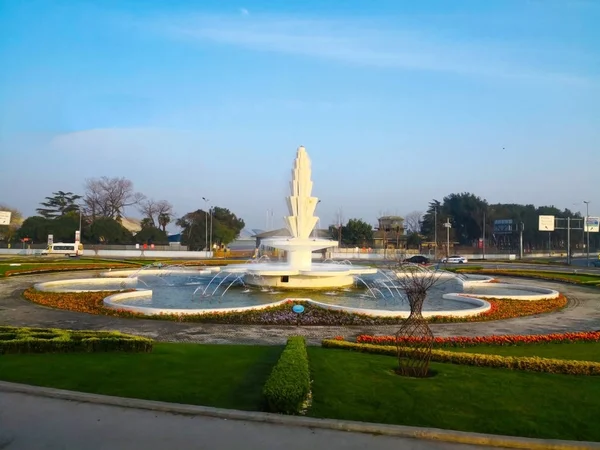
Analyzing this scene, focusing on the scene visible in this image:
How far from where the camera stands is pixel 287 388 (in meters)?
7.15

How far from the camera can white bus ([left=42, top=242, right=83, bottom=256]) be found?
192ft

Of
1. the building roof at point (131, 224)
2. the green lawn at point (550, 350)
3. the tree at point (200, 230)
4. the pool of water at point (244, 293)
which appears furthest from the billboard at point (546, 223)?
the building roof at point (131, 224)

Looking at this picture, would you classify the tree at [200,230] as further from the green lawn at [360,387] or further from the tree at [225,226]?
the green lawn at [360,387]

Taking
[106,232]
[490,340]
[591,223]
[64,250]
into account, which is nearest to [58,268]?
[64,250]

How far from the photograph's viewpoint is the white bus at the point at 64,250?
58.6m

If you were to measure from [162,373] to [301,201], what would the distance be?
61.8 feet

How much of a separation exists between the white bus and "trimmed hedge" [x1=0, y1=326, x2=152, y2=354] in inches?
2014

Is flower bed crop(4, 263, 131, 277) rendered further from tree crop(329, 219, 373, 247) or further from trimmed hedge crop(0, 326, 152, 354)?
tree crop(329, 219, 373, 247)

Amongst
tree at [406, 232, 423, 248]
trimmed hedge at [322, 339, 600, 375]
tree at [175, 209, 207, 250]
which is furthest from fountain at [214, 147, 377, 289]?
tree at [406, 232, 423, 248]

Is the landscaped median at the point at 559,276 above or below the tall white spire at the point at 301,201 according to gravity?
below

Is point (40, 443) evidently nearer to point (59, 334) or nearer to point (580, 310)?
point (59, 334)

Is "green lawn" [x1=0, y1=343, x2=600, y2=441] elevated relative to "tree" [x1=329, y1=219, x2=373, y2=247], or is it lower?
lower

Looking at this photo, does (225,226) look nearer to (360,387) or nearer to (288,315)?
(288,315)

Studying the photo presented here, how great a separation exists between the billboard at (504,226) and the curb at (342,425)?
77871mm
